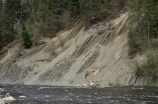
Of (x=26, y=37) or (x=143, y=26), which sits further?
(x=26, y=37)

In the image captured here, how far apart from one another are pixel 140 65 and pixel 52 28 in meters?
28.2

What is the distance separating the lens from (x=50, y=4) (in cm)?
5619

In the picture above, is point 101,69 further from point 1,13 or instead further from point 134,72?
point 1,13

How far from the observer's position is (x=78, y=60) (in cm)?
4041

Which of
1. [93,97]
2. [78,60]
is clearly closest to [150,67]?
Answer: [93,97]

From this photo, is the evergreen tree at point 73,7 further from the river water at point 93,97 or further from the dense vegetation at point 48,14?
the river water at point 93,97

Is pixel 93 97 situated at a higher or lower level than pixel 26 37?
lower

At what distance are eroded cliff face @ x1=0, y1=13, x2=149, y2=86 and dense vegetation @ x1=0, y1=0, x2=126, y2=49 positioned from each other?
2298mm

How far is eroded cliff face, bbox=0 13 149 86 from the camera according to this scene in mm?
33250

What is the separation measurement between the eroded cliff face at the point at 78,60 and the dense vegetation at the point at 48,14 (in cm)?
230

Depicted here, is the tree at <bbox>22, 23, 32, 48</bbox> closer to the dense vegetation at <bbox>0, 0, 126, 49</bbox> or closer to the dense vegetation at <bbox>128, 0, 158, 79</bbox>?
the dense vegetation at <bbox>0, 0, 126, 49</bbox>

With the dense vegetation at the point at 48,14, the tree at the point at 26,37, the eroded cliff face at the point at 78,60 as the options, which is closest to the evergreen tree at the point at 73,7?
the dense vegetation at the point at 48,14

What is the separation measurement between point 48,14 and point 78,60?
17.6 m

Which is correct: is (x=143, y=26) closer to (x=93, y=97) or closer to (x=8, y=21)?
(x=93, y=97)
